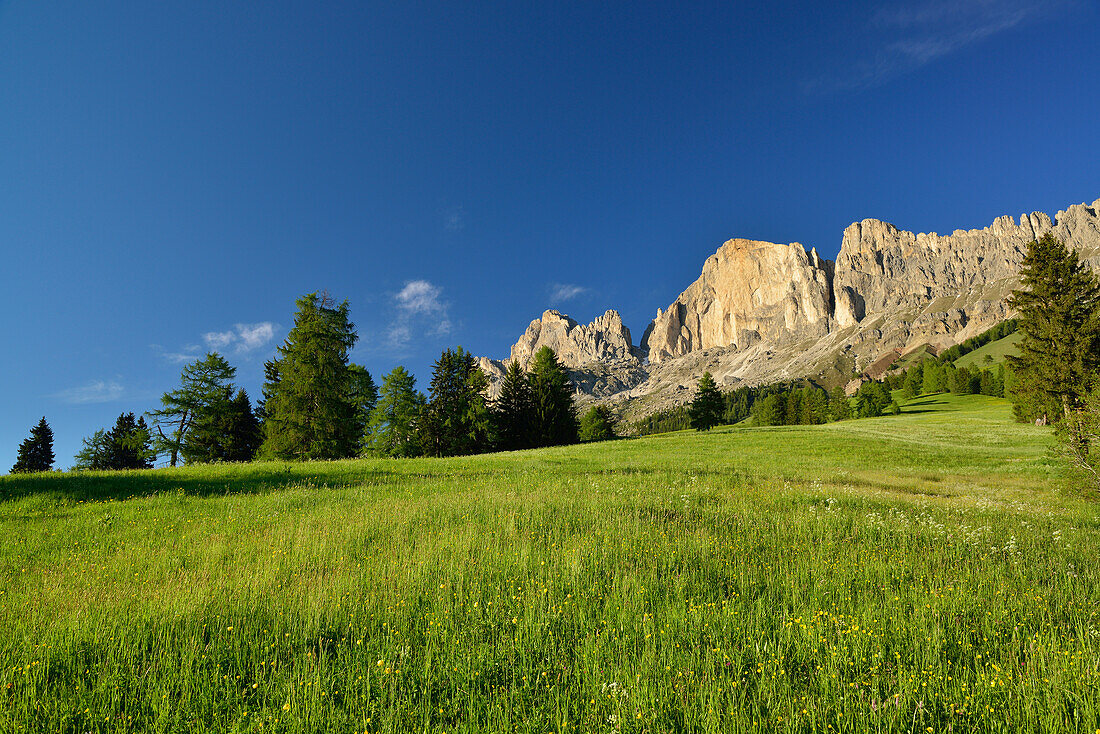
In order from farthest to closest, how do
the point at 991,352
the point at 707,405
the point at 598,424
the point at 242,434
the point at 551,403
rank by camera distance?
the point at 991,352, the point at 598,424, the point at 707,405, the point at 551,403, the point at 242,434

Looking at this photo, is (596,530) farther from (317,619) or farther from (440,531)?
(317,619)

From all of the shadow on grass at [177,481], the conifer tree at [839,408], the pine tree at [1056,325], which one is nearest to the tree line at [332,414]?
the shadow on grass at [177,481]

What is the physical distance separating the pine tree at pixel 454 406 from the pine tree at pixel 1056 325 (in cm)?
4438

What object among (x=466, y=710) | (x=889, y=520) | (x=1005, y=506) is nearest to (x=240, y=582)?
(x=466, y=710)

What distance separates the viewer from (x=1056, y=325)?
100.0 feet

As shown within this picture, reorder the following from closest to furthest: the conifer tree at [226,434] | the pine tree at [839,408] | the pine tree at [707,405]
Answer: the conifer tree at [226,434]
the pine tree at [707,405]
the pine tree at [839,408]

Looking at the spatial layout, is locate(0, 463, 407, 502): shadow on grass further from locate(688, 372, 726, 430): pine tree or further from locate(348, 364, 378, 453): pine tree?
locate(688, 372, 726, 430): pine tree

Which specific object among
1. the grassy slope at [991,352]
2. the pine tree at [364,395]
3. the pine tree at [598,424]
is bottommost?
the pine tree at [598,424]

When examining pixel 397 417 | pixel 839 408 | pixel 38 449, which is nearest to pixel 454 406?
pixel 397 417

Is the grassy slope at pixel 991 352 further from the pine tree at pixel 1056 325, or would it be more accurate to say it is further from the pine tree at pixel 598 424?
the pine tree at pixel 1056 325

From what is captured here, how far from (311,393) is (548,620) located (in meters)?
30.0

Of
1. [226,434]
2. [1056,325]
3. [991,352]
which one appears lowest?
[226,434]

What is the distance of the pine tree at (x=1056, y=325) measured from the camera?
29.6 m

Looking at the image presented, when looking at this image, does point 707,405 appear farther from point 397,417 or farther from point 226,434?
point 226,434
